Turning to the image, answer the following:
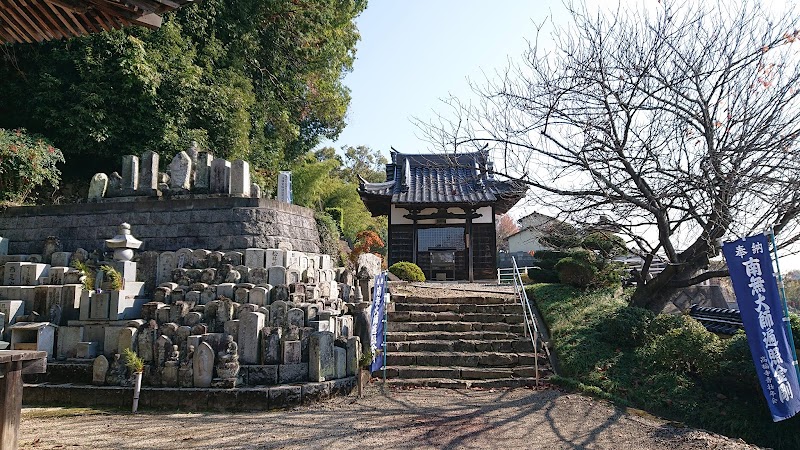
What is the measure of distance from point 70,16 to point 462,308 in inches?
356

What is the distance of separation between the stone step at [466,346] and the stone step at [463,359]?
1.00ft

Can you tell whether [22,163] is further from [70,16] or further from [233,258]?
[70,16]

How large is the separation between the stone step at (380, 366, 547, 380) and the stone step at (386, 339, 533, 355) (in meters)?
0.72

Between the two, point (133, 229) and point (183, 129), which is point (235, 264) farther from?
point (183, 129)

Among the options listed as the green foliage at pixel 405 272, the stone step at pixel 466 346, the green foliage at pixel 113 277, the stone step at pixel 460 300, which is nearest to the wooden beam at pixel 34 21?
the green foliage at pixel 113 277

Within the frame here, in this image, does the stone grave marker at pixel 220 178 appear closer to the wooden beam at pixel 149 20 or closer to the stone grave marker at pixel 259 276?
the stone grave marker at pixel 259 276

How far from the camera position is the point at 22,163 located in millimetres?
9539

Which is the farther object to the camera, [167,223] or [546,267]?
[546,267]

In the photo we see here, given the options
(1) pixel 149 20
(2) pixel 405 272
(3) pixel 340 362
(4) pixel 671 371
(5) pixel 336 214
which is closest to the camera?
(1) pixel 149 20

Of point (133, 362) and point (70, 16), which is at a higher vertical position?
point (70, 16)

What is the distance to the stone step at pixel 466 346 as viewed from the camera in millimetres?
9234

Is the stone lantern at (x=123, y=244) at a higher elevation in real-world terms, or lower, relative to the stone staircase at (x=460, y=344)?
higher

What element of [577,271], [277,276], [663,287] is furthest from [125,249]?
[577,271]

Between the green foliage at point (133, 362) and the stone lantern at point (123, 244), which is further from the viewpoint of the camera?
the stone lantern at point (123, 244)
